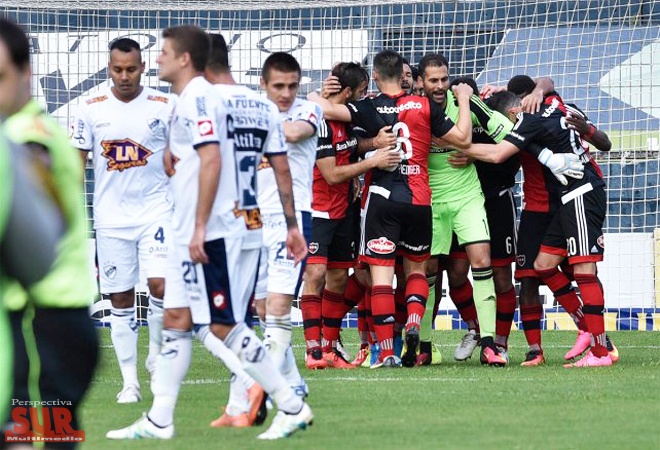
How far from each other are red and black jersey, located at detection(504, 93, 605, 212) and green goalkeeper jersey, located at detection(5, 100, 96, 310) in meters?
6.94

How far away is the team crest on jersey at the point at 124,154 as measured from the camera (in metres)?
8.81

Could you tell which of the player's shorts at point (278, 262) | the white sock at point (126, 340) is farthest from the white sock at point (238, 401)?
the white sock at point (126, 340)

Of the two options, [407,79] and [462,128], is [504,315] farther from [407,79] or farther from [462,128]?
[407,79]

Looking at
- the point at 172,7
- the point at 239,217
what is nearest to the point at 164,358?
the point at 239,217

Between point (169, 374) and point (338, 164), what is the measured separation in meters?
4.68

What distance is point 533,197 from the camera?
1137cm

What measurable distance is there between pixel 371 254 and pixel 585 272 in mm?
1716

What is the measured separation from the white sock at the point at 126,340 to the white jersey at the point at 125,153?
23.0 inches

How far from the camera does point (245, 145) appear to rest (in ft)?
21.9

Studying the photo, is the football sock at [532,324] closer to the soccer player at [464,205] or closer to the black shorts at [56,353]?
the soccer player at [464,205]

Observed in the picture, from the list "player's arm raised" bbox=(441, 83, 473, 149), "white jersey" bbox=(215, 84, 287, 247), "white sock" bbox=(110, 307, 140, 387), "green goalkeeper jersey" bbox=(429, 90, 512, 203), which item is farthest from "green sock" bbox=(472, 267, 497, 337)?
"white jersey" bbox=(215, 84, 287, 247)

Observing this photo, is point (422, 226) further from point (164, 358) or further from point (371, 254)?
point (164, 358)

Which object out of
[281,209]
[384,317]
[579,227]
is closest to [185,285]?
[281,209]

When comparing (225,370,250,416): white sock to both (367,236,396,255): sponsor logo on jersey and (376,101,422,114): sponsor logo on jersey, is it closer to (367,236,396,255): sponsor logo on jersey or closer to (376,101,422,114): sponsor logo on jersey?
(367,236,396,255): sponsor logo on jersey
